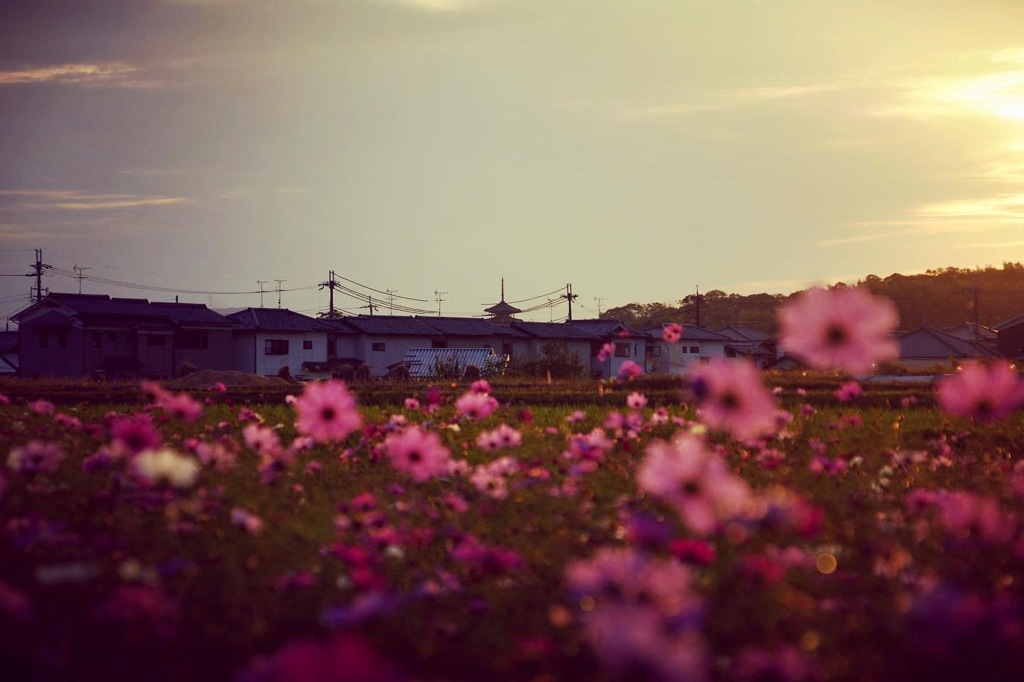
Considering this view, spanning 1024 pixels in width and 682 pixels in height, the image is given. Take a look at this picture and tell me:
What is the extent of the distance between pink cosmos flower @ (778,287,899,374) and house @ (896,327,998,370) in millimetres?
46999

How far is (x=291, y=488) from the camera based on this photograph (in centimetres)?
343

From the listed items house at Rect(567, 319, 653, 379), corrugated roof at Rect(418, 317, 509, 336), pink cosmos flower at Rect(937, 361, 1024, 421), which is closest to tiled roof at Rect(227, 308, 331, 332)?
corrugated roof at Rect(418, 317, 509, 336)

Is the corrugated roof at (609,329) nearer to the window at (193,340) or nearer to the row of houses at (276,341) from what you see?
the row of houses at (276,341)

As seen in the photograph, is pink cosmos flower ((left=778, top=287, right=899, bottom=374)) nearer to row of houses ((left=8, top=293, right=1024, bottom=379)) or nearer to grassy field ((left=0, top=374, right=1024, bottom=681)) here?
grassy field ((left=0, top=374, right=1024, bottom=681))

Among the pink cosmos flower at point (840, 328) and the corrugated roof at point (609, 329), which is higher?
the corrugated roof at point (609, 329)

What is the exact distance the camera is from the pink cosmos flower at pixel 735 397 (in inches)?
72.9

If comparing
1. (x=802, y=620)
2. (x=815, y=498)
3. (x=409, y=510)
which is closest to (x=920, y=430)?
(x=815, y=498)

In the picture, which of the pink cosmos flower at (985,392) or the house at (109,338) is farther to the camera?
the house at (109,338)

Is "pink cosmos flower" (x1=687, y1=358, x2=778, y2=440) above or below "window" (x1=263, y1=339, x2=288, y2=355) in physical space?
below

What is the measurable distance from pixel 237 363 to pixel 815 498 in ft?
119

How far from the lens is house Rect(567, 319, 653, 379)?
44.2 metres

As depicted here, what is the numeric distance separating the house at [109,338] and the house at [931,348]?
1363 inches

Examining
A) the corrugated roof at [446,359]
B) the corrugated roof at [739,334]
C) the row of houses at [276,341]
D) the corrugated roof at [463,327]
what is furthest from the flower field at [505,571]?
the corrugated roof at [739,334]

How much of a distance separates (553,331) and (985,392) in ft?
141
